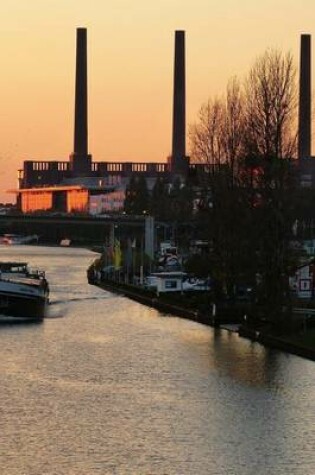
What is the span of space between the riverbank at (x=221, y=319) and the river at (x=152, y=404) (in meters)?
0.43

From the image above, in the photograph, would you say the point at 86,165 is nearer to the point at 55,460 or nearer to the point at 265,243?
the point at 265,243

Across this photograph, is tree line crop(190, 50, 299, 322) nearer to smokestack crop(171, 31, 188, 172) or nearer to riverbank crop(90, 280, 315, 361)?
riverbank crop(90, 280, 315, 361)

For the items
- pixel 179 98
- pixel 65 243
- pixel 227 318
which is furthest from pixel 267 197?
pixel 65 243

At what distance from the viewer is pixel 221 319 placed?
154 feet

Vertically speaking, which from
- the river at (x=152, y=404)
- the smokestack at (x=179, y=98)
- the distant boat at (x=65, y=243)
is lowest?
the distant boat at (x=65, y=243)

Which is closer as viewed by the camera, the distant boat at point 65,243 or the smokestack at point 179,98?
the smokestack at point 179,98

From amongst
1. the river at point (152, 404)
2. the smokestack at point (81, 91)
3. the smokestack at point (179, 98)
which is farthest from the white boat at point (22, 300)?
the smokestack at point (81, 91)

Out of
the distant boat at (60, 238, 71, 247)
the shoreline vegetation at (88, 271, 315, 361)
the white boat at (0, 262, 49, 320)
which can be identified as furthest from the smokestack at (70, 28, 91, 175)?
the white boat at (0, 262, 49, 320)

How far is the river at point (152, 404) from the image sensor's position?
22266mm

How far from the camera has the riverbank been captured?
36666 millimetres

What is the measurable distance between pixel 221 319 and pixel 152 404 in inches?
745

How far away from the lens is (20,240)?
19438 cm

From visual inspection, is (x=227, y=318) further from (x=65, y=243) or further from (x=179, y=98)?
(x=65, y=243)

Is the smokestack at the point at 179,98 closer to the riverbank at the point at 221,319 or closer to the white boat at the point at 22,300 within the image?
the riverbank at the point at 221,319
